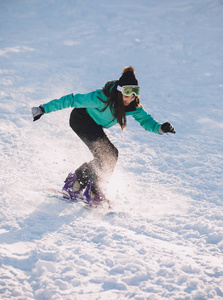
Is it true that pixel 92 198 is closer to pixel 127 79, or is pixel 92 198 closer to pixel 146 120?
pixel 146 120

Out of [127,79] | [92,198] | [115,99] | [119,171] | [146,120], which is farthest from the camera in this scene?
[119,171]

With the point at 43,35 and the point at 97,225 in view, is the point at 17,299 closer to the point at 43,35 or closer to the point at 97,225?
the point at 97,225

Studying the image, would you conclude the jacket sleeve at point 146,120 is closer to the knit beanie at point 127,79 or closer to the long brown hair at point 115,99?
the long brown hair at point 115,99

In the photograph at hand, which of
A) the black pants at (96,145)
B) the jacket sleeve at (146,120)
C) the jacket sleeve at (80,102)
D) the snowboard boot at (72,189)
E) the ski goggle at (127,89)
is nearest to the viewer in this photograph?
the ski goggle at (127,89)

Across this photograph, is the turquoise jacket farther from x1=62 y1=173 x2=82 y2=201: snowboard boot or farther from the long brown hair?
x1=62 y1=173 x2=82 y2=201: snowboard boot

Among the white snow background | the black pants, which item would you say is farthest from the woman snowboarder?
the white snow background

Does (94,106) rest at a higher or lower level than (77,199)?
higher

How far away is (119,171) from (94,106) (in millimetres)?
1801

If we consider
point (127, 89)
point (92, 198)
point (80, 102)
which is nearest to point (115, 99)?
point (127, 89)

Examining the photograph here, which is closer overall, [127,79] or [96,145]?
[127,79]

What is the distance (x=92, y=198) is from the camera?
11.8 feet

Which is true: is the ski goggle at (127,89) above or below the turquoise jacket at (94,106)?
above

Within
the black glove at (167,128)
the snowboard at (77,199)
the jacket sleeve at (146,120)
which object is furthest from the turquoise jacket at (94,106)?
the snowboard at (77,199)

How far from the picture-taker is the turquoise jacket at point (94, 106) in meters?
3.08
